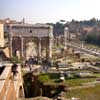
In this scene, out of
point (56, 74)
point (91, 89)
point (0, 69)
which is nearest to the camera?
point (0, 69)

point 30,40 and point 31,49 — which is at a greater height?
point 30,40

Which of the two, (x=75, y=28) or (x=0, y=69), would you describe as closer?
(x=0, y=69)

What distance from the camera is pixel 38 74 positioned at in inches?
738

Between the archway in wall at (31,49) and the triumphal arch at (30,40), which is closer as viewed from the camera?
the triumphal arch at (30,40)

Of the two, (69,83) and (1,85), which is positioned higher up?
(1,85)

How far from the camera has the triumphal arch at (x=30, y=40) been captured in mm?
28016

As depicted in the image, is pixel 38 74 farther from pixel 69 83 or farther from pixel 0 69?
pixel 0 69

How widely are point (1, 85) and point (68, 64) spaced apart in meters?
17.5

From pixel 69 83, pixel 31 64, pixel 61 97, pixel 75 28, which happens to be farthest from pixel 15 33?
pixel 75 28

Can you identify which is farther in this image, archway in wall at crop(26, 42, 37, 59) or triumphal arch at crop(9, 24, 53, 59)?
archway in wall at crop(26, 42, 37, 59)

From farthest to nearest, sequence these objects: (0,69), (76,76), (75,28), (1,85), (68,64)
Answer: (75,28) → (68,64) → (76,76) → (0,69) → (1,85)

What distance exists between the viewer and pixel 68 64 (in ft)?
79.8

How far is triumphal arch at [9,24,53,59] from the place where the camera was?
2802cm

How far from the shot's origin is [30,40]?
2953 centimetres
